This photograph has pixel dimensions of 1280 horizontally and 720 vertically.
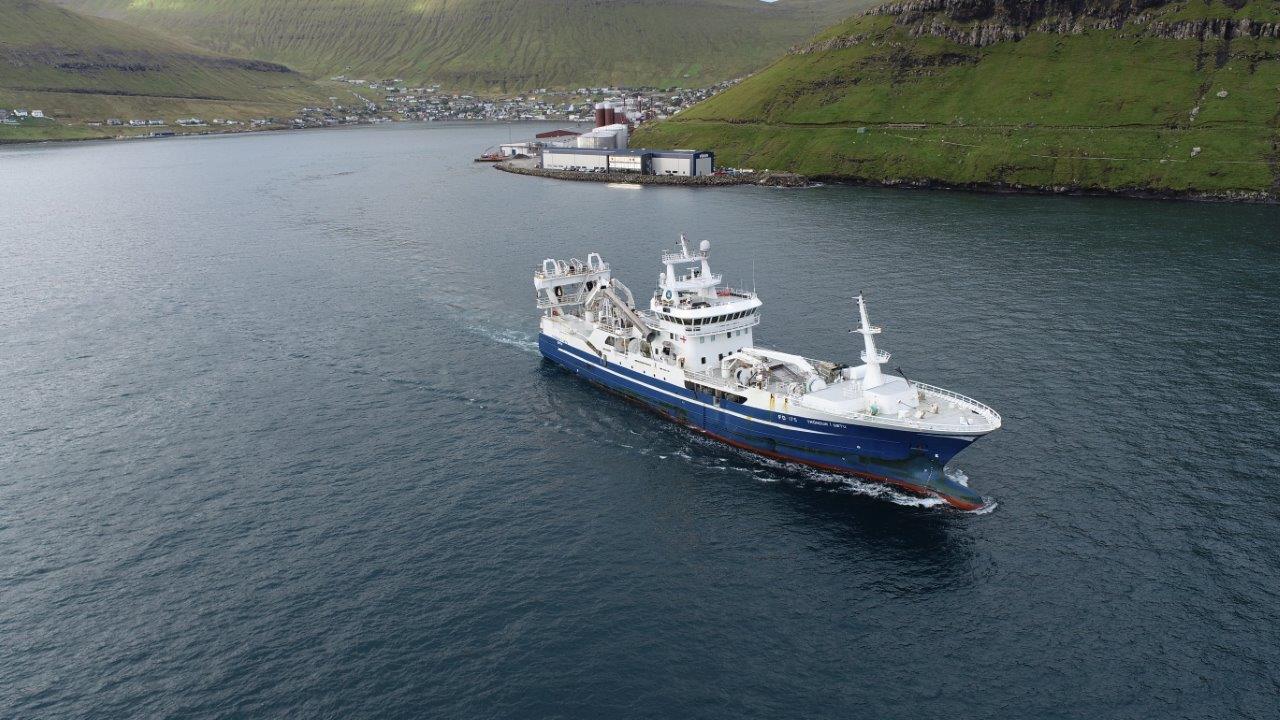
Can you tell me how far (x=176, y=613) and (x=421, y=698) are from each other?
705 inches

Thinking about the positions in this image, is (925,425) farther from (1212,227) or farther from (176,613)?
(1212,227)

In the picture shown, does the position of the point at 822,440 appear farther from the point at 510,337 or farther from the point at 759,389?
the point at 510,337

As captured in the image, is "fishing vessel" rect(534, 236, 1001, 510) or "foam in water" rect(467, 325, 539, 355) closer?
"fishing vessel" rect(534, 236, 1001, 510)

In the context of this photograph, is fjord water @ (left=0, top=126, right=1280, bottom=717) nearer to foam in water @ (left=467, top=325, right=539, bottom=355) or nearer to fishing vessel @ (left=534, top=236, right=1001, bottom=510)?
foam in water @ (left=467, top=325, right=539, bottom=355)

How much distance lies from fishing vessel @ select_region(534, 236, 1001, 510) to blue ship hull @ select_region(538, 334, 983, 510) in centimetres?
9

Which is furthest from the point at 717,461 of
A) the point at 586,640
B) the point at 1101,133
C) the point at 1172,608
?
the point at 1101,133

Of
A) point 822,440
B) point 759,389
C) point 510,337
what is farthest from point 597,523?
point 510,337

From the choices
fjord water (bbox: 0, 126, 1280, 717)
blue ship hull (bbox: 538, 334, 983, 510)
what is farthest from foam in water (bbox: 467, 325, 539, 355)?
blue ship hull (bbox: 538, 334, 983, 510)

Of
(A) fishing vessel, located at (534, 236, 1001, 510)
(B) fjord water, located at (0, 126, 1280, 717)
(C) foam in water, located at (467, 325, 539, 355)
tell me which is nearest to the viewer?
(B) fjord water, located at (0, 126, 1280, 717)

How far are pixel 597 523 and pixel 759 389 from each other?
63.1ft

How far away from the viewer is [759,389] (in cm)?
6662

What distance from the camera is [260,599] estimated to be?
4788 centimetres

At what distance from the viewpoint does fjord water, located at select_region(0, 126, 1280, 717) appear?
4153 centimetres

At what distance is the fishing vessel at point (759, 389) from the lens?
5944 centimetres
